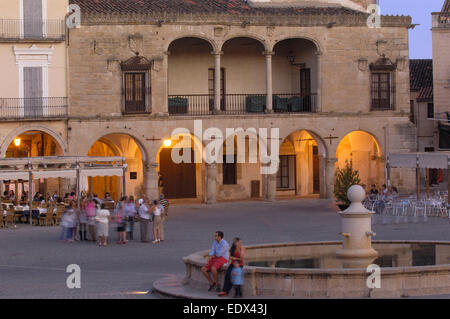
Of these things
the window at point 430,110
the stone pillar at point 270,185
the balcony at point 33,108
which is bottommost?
the stone pillar at point 270,185

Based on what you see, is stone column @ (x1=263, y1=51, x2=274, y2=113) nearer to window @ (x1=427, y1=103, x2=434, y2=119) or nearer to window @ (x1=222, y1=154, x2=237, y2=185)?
window @ (x1=222, y1=154, x2=237, y2=185)

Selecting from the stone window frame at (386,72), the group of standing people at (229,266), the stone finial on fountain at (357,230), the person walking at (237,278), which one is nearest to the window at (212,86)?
the stone window frame at (386,72)

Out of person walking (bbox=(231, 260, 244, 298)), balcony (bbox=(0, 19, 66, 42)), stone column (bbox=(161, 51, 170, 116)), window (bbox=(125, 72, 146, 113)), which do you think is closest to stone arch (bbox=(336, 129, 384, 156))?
stone column (bbox=(161, 51, 170, 116))

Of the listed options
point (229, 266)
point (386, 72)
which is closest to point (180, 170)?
point (386, 72)

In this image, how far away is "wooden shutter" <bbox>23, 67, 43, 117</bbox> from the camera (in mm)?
36188

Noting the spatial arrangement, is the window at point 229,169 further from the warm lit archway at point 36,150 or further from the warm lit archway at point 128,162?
the warm lit archway at point 36,150

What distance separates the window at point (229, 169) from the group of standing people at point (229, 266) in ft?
83.2

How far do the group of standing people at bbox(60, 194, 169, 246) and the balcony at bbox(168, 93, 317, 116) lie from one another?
13.6 meters

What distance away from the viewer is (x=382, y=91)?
1554 inches

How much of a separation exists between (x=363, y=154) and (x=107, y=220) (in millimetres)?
19857

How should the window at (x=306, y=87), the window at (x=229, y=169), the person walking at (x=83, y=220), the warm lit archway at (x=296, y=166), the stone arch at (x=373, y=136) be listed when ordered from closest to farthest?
the person walking at (x=83, y=220)
the stone arch at (x=373, y=136)
the window at (x=306, y=87)
the window at (x=229, y=169)
the warm lit archway at (x=296, y=166)

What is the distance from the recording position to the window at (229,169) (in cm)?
4112

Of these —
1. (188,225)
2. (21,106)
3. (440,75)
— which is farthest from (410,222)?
(440,75)

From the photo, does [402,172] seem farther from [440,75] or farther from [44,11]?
[44,11]
